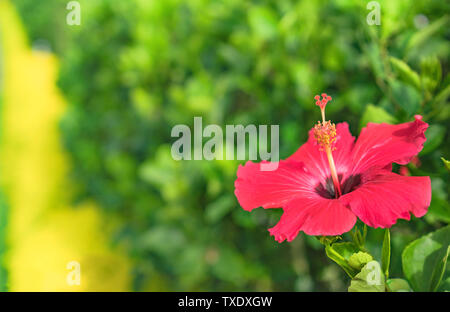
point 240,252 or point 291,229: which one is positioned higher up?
point 291,229

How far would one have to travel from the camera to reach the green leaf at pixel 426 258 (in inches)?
26.6

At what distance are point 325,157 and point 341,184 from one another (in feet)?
0.17

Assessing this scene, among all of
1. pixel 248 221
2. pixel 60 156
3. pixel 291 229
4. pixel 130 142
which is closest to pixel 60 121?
pixel 60 156

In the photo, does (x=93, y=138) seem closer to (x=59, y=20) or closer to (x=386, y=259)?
(x=386, y=259)

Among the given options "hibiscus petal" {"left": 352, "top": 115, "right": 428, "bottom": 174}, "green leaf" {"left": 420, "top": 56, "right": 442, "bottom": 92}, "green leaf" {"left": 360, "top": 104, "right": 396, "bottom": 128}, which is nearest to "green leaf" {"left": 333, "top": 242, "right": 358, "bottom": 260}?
"hibiscus petal" {"left": 352, "top": 115, "right": 428, "bottom": 174}

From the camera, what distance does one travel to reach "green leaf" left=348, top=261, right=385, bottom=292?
1.92 ft

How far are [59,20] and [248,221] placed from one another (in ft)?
22.1

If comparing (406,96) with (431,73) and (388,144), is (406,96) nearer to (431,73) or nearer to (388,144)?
(431,73)

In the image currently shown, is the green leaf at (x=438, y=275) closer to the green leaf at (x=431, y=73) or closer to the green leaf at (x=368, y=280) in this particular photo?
the green leaf at (x=368, y=280)

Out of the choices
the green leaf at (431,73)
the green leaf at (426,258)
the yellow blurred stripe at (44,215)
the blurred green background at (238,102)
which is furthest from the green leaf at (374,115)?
the yellow blurred stripe at (44,215)

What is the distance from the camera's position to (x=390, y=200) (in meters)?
0.56

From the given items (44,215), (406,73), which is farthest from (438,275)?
(44,215)

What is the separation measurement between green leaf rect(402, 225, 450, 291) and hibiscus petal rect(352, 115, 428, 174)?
0.15 meters

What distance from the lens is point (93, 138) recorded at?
11.3ft
